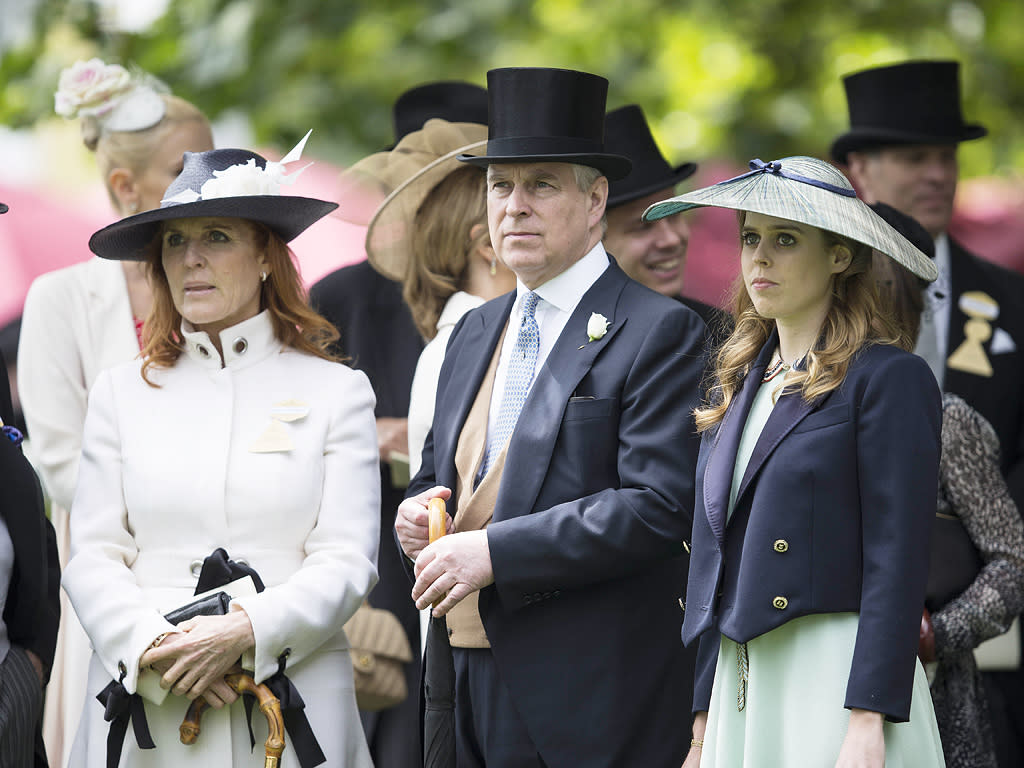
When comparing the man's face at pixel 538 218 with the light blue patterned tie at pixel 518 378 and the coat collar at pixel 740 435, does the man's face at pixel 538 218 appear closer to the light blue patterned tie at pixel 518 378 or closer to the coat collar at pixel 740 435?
the light blue patterned tie at pixel 518 378

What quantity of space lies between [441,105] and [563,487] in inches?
88.2

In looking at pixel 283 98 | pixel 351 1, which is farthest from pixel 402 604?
pixel 351 1

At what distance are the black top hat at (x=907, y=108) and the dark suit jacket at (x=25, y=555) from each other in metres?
3.40

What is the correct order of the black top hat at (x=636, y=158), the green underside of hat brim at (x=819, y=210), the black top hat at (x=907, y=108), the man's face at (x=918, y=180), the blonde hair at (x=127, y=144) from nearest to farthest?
the green underside of hat brim at (x=819, y=210) < the black top hat at (x=636, y=158) < the blonde hair at (x=127, y=144) < the man's face at (x=918, y=180) < the black top hat at (x=907, y=108)

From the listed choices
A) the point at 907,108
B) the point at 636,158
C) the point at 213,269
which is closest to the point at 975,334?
the point at 907,108

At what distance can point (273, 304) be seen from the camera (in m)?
4.22

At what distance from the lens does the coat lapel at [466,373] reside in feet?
12.9

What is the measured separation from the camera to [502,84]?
3.94m

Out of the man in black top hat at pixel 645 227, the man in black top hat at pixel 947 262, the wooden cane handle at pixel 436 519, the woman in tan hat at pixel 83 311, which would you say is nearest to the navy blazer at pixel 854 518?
the wooden cane handle at pixel 436 519

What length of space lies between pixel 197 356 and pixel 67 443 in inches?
35.2

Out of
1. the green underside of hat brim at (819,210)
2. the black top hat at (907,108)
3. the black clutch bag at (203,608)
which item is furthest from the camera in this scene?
the black top hat at (907,108)

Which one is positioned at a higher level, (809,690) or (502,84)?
(502,84)

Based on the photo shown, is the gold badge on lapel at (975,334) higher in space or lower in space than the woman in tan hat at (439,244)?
lower

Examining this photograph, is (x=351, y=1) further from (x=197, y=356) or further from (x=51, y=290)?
(x=197, y=356)
